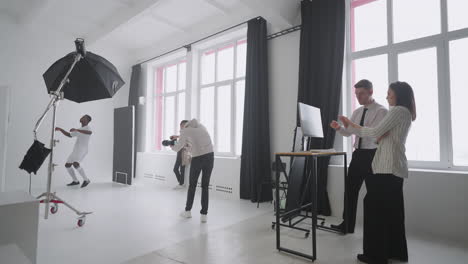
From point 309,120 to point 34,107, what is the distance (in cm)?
570

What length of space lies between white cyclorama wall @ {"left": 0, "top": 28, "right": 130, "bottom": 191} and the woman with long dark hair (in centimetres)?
608

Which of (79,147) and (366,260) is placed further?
(79,147)

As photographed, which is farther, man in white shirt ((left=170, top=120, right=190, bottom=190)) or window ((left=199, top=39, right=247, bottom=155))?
A: man in white shirt ((left=170, top=120, right=190, bottom=190))

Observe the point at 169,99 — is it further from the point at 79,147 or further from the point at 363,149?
the point at 363,149

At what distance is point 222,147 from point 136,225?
255 cm

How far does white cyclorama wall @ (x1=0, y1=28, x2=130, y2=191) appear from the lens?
5062mm

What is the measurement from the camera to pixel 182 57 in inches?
246

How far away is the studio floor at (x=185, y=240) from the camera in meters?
2.02

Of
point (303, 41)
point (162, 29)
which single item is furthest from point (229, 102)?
point (162, 29)

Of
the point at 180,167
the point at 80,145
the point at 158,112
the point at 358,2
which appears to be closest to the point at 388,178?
the point at 358,2

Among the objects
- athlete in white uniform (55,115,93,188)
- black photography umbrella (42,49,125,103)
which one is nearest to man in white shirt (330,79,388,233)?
black photography umbrella (42,49,125,103)

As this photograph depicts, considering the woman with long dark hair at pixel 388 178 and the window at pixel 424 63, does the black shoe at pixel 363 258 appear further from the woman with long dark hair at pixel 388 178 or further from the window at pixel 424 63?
the window at pixel 424 63

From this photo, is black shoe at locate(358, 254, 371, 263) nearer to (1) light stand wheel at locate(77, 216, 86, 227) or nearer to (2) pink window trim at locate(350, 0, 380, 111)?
(2) pink window trim at locate(350, 0, 380, 111)

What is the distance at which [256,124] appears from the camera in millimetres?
4148
